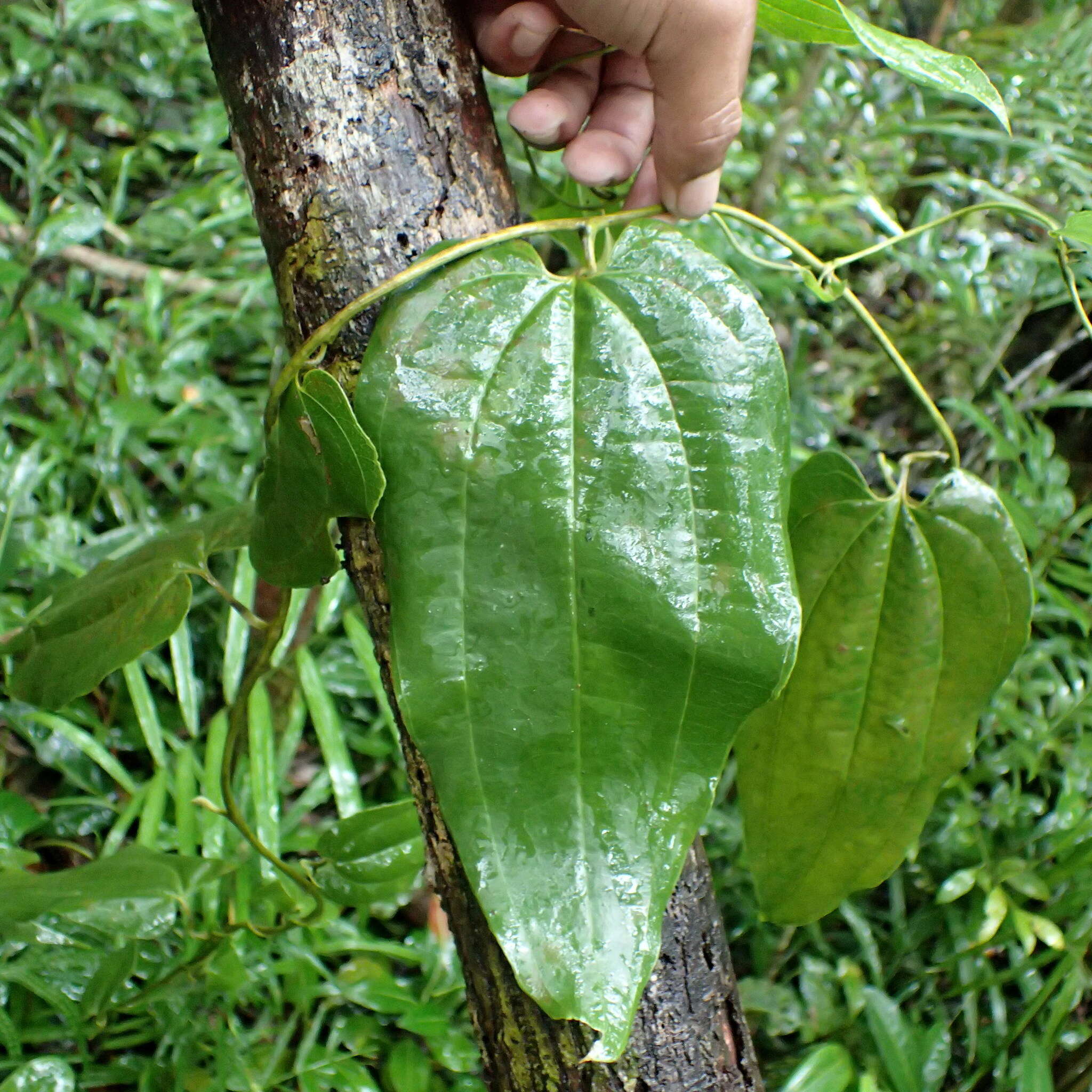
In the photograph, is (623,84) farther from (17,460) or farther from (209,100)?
(209,100)

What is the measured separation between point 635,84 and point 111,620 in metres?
0.61

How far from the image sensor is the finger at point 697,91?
567 mm

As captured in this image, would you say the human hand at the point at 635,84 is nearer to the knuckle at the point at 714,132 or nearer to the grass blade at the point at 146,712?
the knuckle at the point at 714,132

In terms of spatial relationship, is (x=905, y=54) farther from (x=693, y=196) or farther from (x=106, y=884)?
(x=106, y=884)

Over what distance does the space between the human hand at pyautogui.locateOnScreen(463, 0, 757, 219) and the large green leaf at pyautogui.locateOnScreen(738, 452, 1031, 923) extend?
261 mm

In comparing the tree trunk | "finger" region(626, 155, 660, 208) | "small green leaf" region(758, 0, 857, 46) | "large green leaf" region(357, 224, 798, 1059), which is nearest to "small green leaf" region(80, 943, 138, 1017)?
the tree trunk

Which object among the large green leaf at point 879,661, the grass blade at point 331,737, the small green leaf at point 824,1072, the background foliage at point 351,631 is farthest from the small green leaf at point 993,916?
the grass blade at point 331,737

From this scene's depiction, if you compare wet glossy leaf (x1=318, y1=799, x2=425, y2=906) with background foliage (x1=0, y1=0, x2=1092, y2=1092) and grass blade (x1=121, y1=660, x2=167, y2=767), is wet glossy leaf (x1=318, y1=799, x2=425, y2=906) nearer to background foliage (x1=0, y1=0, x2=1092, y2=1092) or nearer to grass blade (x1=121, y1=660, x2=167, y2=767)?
background foliage (x1=0, y1=0, x2=1092, y2=1092)

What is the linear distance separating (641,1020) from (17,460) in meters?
1.26

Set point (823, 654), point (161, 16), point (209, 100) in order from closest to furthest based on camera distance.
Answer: point (823, 654)
point (161, 16)
point (209, 100)

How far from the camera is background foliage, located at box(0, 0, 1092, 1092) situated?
111cm

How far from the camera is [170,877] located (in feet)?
2.72

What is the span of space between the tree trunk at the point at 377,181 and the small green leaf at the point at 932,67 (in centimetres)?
24

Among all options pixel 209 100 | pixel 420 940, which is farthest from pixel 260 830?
pixel 209 100
